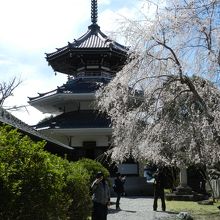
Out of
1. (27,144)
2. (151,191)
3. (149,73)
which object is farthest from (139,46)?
(151,191)

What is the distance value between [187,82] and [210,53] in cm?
97

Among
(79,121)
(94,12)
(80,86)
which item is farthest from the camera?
(94,12)

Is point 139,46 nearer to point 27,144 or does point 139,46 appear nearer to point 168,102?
point 168,102

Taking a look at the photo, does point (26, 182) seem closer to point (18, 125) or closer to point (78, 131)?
point (18, 125)

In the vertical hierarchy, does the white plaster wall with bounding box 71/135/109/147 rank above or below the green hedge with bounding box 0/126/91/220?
above

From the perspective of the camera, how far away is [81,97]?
31.5 meters

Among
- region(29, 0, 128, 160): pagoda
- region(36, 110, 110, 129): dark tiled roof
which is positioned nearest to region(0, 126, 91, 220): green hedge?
region(36, 110, 110, 129): dark tiled roof

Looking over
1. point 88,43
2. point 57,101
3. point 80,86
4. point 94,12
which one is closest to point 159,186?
point 80,86

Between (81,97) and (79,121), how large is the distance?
1811mm

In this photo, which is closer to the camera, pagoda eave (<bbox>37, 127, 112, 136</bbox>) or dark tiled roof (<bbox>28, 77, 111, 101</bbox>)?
pagoda eave (<bbox>37, 127, 112, 136</bbox>)

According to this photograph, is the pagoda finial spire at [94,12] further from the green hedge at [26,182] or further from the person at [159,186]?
the green hedge at [26,182]

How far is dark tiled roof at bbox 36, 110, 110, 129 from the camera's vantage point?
98.8 ft

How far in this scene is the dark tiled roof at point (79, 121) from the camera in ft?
98.8

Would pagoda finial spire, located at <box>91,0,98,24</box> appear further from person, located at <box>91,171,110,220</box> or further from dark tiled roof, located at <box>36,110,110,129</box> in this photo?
person, located at <box>91,171,110,220</box>
